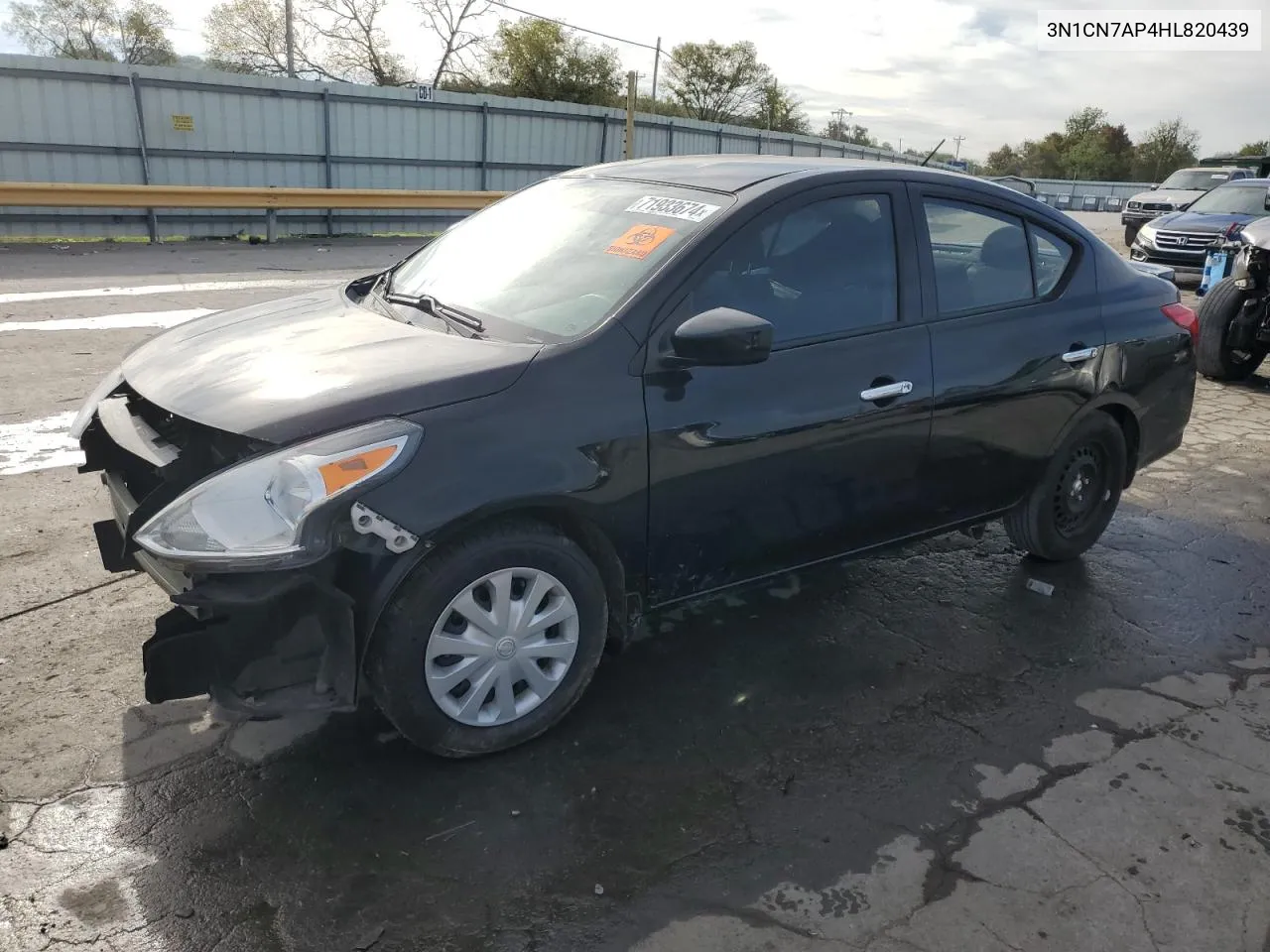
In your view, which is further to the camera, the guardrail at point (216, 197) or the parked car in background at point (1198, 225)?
the parked car in background at point (1198, 225)

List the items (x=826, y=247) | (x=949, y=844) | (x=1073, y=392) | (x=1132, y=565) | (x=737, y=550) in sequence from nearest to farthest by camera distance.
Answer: (x=949, y=844), (x=737, y=550), (x=826, y=247), (x=1073, y=392), (x=1132, y=565)

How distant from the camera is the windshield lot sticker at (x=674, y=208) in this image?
10.6 ft

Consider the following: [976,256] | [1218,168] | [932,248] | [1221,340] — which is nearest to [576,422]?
[932,248]

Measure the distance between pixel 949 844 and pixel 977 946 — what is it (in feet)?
1.18

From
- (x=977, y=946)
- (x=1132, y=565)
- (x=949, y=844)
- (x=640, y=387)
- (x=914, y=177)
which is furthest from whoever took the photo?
(x=1132, y=565)

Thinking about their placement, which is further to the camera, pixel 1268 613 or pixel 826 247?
pixel 1268 613

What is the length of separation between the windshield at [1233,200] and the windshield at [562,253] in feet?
51.4

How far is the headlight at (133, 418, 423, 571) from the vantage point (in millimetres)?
2400

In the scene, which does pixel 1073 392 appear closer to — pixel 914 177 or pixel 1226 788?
pixel 914 177

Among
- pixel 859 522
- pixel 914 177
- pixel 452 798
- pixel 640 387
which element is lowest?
pixel 452 798

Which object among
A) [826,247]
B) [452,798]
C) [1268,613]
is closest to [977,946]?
[452,798]

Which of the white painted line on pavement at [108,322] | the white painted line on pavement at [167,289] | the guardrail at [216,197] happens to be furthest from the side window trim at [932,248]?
the guardrail at [216,197]

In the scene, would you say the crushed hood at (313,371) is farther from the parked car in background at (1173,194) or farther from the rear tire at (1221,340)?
the parked car in background at (1173,194)

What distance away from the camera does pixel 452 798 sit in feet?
8.88
